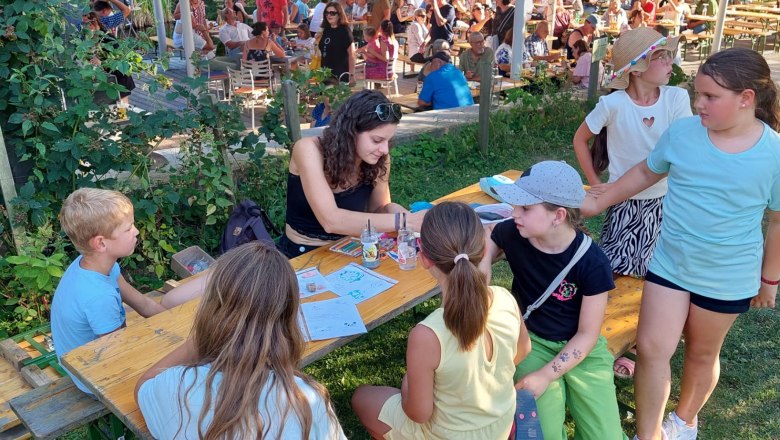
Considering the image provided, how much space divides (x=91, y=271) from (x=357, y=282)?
981 mm

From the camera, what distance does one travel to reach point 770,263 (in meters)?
2.43

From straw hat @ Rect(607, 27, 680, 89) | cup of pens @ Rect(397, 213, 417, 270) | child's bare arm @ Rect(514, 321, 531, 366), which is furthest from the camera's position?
straw hat @ Rect(607, 27, 680, 89)

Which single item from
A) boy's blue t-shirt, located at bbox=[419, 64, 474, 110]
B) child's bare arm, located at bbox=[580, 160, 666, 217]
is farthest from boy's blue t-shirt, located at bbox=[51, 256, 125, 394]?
boy's blue t-shirt, located at bbox=[419, 64, 474, 110]

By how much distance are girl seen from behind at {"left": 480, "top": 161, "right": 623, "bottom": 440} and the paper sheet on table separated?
61 centimetres

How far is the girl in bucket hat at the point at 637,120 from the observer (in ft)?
9.46

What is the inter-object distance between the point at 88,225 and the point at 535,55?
8124 mm

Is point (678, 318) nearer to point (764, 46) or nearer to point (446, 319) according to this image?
point (446, 319)

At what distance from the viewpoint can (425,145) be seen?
604 cm

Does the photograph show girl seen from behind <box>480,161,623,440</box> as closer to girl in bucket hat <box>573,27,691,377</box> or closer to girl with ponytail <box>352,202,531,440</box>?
girl with ponytail <box>352,202,531,440</box>

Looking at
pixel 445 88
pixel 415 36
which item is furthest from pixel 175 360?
pixel 415 36

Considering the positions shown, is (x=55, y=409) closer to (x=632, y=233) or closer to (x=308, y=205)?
(x=308, y=205)

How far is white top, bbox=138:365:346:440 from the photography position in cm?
160

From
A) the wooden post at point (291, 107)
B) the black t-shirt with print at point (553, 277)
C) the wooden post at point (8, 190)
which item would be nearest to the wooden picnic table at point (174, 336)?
the black t-shirt with print at point (553, 277)

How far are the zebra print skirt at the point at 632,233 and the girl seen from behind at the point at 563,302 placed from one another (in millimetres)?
750
